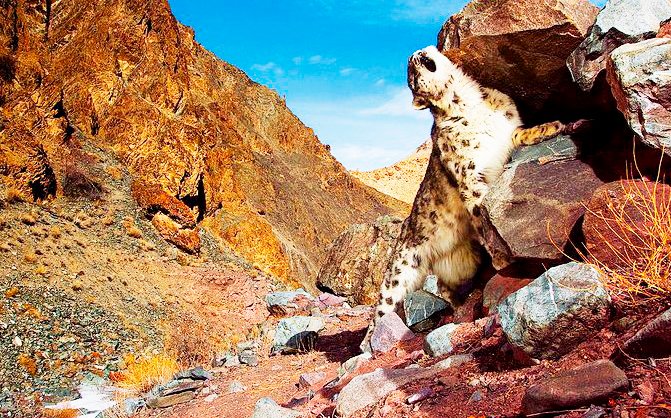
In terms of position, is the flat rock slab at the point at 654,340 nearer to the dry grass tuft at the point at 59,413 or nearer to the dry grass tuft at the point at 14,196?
the dry grass tuft at the point at 59,413

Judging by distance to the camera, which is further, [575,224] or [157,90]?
[157,90]

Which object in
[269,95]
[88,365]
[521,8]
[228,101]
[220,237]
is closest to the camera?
[521,8]

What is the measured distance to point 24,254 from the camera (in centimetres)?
1267

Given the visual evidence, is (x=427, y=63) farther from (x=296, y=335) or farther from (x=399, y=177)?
(x=399, y=177)

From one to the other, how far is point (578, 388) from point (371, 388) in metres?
1.43

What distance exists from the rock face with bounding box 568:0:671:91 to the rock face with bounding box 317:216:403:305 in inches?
356

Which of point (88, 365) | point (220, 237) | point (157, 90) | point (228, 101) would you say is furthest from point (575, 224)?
point (228, 101)

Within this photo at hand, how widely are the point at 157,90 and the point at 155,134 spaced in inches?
122

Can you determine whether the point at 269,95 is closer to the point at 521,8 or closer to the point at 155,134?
the point at 155,134

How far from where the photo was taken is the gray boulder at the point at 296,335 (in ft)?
23.1

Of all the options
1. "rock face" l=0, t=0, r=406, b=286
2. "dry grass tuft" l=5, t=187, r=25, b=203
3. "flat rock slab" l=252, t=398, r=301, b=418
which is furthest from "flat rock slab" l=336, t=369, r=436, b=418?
"rock face" l=0, t=0, r=406, b=286

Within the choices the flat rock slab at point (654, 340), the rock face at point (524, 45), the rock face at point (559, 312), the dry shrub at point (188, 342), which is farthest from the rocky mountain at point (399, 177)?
the flat rock slab at point (654, 340)

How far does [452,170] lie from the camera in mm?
5070

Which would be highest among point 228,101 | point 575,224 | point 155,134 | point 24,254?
point 228,101
